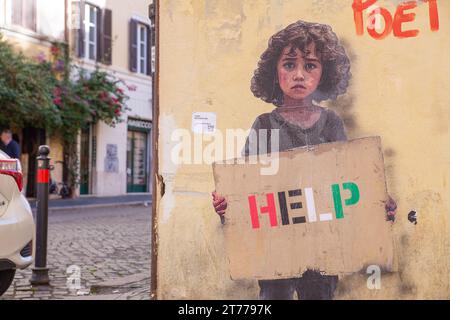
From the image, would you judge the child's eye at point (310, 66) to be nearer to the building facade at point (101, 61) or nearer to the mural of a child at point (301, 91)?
the mural of a child at point (301, 91)

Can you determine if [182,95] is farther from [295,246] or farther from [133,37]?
[133,37]

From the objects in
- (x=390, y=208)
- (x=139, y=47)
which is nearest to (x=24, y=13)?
(x=139, y=47)

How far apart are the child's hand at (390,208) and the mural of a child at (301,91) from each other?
500 millimetres

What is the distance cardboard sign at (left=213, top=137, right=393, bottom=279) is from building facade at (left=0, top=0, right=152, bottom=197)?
49.9ft

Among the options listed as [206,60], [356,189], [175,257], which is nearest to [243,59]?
[206,60]

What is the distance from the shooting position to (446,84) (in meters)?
3.96

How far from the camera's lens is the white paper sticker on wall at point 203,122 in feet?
13.7

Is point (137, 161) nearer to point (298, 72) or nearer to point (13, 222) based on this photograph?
point (13, 222)

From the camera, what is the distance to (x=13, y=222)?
4633mm

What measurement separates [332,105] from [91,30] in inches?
737

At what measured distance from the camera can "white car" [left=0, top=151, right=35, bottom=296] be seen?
4570mm

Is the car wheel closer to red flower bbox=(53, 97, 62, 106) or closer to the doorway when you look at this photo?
red flower bbox=(53, 97, 62, 106)

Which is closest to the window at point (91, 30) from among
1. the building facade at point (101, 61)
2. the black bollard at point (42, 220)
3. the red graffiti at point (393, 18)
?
the building facade at point (101, 61)

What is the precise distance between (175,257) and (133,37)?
20326mm
